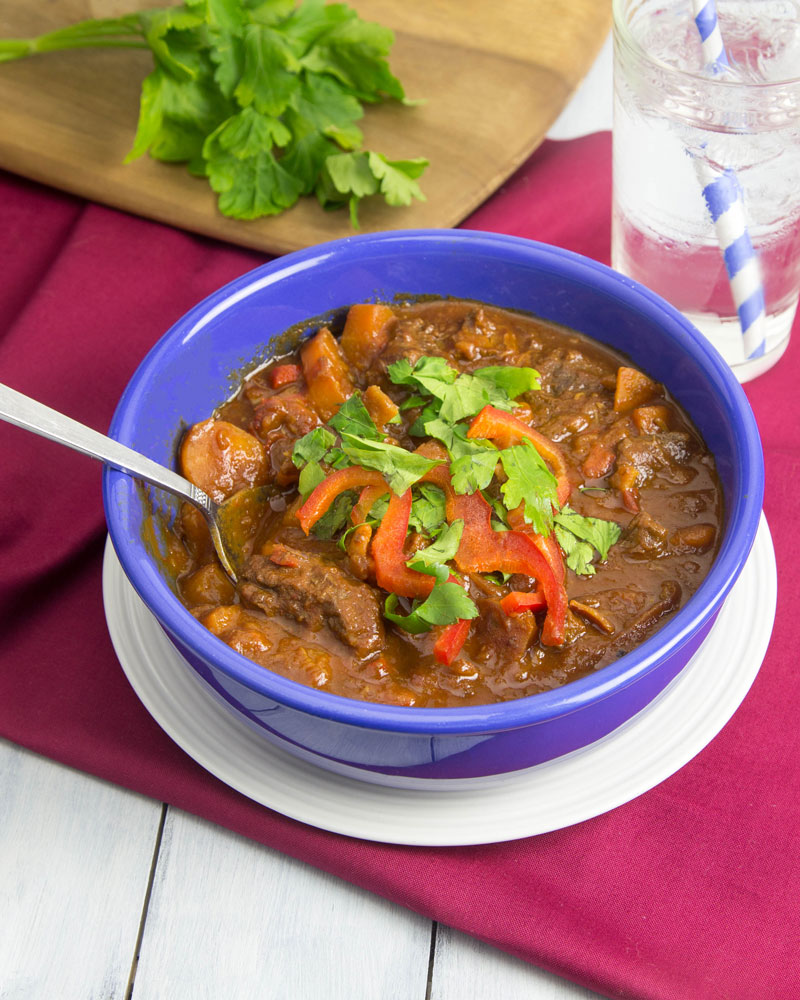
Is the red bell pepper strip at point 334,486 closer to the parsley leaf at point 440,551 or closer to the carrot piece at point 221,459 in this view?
the parsley leaf at point 440,551

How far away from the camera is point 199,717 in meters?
3.10

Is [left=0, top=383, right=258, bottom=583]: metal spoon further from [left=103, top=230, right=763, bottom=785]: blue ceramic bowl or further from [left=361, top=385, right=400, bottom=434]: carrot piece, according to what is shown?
[left=361, top=385, right=400, bottom=434]: carrot piece

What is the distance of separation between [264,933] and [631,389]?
1897 mm

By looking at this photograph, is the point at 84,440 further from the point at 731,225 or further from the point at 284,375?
the point at 731,225

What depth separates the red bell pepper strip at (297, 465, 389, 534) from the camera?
3109 millimetres

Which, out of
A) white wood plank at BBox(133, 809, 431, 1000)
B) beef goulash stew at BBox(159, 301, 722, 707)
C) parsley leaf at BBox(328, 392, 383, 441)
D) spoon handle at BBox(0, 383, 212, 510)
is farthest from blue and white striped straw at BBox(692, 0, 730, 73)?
white wood plank at BBox(133, 809, 431, 1000)

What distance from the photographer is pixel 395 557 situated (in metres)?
3.02

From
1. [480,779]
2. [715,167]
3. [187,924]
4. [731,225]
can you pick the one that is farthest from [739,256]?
[187,924]

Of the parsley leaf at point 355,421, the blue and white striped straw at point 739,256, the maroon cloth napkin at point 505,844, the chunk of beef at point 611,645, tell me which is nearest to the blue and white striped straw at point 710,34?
the blue and white striped straw at point 739,256

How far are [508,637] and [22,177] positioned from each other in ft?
10.7

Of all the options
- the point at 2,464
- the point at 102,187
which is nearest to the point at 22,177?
the point at 102,187

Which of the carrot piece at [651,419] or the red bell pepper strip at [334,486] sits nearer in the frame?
the red bell pepper strip at [334,486]

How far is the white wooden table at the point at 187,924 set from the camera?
9.48 ft

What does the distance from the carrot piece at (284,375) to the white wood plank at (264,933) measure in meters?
1.41
